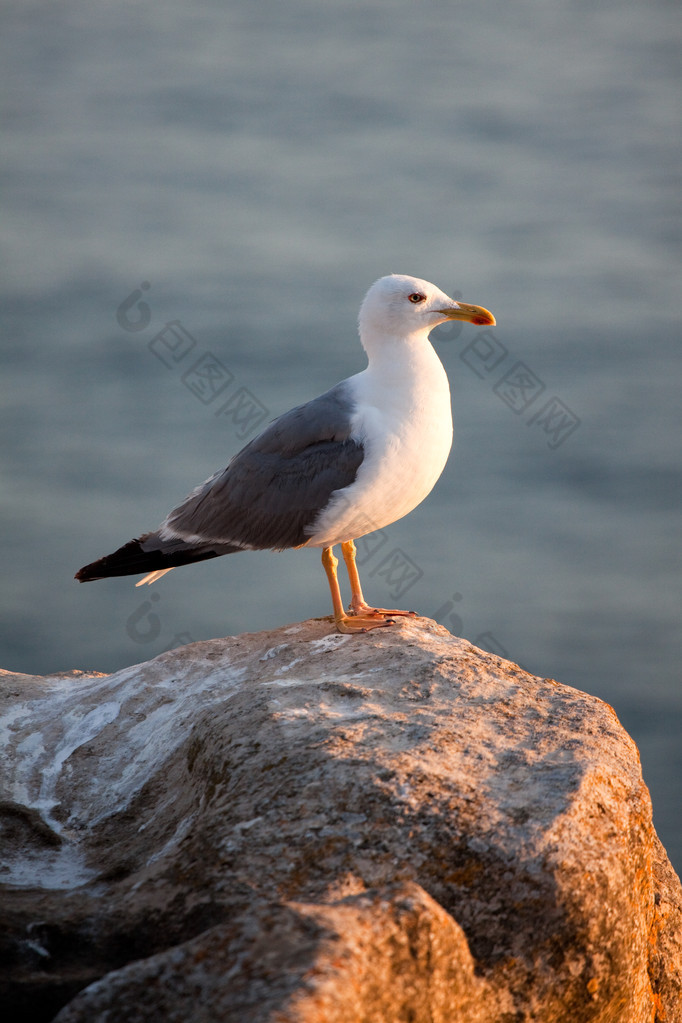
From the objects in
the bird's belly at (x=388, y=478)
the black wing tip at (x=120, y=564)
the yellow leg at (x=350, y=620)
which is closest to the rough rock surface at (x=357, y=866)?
the yellow leg at (x=350, y=620)

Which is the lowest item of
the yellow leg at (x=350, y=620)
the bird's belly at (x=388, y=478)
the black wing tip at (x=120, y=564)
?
the yellow leg at (x=350, y=620)

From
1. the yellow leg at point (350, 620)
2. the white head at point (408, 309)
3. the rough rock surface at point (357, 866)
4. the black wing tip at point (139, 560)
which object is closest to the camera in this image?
the rough rock surface at point (357, 866)

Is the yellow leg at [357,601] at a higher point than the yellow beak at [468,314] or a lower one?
lower

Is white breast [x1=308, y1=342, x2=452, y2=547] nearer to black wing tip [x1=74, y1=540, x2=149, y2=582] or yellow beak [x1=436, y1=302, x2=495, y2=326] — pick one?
yellow beak [x1=436, y1=302, x2=495, y2=326]

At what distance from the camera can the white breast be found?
700cm

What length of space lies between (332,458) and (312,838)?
3.25 meters

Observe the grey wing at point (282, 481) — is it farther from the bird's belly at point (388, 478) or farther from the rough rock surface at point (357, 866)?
the rough rock surface at point (357, 866)

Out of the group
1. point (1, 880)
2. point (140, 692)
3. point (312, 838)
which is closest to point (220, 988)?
point (312, 838)

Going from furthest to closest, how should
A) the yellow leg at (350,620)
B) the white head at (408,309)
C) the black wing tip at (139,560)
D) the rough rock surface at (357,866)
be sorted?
the black wing tip at (139,560)
the white head at (408,309)
the yellow leg at (350,620)
the rough rock surface at (357,866)

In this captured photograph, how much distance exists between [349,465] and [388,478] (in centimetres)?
27

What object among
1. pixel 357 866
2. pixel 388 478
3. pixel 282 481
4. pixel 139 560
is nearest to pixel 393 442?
pixel 388 478

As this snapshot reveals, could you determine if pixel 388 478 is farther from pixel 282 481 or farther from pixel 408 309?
pixel 408 309

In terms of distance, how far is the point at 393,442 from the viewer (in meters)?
7.03

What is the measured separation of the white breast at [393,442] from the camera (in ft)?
23.0
